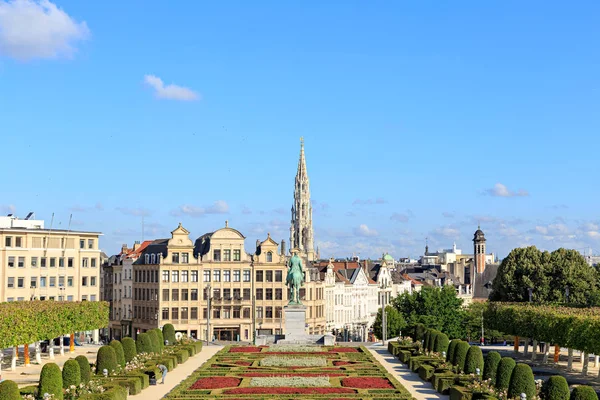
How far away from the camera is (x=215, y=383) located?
55.2 metres

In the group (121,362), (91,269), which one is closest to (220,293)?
(91,269)

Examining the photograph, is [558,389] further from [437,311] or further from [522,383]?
[437,311]

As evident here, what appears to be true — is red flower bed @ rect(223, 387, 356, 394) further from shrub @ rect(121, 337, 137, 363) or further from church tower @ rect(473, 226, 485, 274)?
church tower @ rect(473, 226, 485, 274)

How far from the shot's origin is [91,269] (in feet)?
365

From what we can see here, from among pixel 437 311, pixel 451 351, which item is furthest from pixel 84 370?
pixel 437 311

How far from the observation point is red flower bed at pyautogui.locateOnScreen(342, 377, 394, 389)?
177 feet

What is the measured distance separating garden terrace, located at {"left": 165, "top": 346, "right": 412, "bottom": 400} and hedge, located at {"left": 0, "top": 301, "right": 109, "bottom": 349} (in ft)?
43.8

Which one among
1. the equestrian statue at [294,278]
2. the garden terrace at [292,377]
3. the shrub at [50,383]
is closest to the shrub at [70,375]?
the shrub at [50,383]

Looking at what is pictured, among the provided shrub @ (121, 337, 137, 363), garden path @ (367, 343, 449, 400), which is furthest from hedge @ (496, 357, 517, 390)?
shrub @ (121, 337, 137, 363)

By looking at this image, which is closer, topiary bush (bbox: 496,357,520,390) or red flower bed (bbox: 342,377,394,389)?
topiary bush (bbox: 496,357,520,390)

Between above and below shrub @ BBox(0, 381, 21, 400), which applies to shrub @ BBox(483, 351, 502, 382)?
below

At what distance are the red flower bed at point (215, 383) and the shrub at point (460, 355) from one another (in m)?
15.0

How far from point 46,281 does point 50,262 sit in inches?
90.3

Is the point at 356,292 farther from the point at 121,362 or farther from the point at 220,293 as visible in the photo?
the point at 121,362
